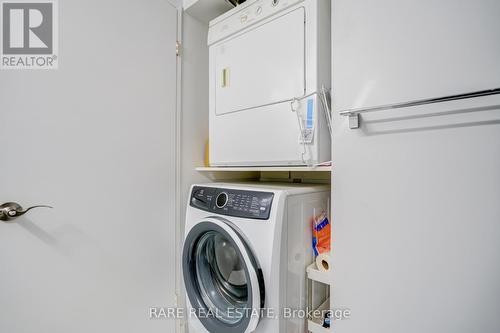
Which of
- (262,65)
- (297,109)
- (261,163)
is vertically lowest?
(261,163)

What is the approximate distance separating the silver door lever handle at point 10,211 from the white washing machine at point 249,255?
768mm

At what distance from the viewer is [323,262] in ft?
3.70

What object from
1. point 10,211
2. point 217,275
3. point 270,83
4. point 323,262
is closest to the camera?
point 10,211

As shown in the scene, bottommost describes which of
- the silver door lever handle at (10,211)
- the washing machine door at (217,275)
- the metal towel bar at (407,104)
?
the washing machine door at (217,275)

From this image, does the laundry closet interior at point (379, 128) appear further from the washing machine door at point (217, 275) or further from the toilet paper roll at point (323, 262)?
the washing machine door at point (217, 275)

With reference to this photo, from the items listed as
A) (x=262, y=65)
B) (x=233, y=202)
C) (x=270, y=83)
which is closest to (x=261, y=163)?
(x=233, y=202)

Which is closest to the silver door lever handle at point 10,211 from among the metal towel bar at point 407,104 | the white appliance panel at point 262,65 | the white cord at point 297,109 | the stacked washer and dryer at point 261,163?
the stacked washer and dryer at point 261,163

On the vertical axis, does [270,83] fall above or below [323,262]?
above

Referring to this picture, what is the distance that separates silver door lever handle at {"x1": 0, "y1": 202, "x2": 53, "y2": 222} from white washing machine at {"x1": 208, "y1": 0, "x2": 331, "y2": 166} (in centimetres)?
100

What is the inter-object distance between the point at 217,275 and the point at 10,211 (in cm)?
105

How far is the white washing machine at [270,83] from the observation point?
113 cm

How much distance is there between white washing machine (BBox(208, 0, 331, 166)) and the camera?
3.69 ft

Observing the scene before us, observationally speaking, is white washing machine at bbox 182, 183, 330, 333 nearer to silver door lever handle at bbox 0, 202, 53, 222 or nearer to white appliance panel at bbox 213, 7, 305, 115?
white appliance panel at bbox 213, 7, 305, 115

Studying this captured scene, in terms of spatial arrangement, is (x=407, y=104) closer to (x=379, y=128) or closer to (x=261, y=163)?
(x=379, y=128)
